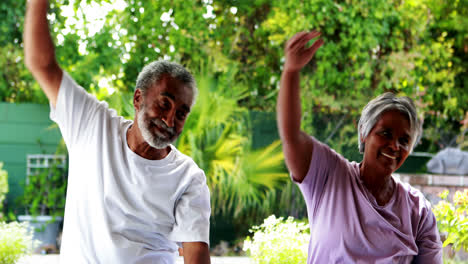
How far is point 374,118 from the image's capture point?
1.40m

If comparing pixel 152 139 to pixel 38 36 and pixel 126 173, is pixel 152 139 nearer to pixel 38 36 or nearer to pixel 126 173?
pixel 126 173

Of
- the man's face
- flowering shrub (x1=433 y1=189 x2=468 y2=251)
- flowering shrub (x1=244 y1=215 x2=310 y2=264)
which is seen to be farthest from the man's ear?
flowering shrub (x1=433 y1=189 x2=468 y2=251)

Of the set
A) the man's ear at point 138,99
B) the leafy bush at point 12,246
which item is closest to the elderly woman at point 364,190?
the man's ear at point 138,99

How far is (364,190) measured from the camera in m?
1.38

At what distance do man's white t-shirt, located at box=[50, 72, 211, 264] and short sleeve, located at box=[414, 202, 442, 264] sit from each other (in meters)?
0.55

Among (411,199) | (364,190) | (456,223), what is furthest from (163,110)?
(456,223)

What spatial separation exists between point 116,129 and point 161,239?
0.29 m

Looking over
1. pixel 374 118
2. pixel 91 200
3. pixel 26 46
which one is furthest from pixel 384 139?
pixel 26 46

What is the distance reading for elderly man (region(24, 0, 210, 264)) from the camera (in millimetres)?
1282

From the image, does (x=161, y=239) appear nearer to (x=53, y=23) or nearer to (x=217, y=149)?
(x=217, y=149)

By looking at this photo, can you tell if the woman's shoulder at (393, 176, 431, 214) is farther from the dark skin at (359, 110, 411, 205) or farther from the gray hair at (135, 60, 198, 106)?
the gray hair at (135, 60, 198, 106)

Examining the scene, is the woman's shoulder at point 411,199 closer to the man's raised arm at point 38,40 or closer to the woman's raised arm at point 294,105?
the woman's raised arm at point 294,105

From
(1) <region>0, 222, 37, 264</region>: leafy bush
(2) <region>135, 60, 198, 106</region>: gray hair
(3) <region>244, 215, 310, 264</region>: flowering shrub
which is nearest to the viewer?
(2) <region>135, 60, 198, 106</region>: gray hair

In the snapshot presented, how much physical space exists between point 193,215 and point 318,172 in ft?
1.03
